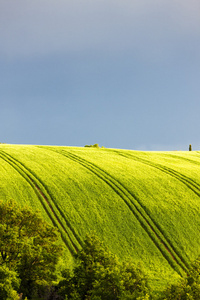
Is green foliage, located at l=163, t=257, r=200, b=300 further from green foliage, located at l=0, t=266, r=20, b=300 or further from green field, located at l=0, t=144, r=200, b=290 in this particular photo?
green foliage, located at l=0, t=266, r=20, b=300

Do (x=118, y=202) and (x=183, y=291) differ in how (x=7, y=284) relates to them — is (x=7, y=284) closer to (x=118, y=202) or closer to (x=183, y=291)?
(x=183, y=291)

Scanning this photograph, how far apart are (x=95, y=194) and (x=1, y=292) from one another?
1186 inches

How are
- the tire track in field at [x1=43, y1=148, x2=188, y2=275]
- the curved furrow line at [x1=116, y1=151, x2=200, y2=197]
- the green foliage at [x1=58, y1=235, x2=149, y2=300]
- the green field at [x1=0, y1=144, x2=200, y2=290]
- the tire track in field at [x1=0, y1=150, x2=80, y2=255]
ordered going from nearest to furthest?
the green foliage at [x1=58, y1=235, x2=149, y2=300]
the tire track in field at [x1=0, y1=150, x2=80, y2=255]
the tire track in field at [x1=43, y1=148, x2=188, y2=275]
the green field at [x1=0, y1=144, x2=200, y2=290]
the curved furrow line at [x1=116, y1=151, x2=200, y2=197]

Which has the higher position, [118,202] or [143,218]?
[118,202]

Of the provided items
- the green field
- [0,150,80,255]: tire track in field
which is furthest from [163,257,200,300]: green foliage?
[0,150,80,255]: tire track in field

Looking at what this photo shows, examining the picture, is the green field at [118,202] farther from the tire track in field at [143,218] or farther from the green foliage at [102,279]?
the green foliage at [102,279]

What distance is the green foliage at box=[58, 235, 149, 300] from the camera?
2559 centimetres

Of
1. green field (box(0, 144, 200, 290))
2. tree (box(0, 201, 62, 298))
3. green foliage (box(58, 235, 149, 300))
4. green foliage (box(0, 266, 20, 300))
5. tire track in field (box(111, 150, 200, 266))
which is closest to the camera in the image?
green foliage (box(0, 266, 20, 300))

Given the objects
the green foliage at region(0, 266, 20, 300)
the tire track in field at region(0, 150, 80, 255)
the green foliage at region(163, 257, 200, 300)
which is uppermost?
the tire track in field at region(0, 150, 80, 255)

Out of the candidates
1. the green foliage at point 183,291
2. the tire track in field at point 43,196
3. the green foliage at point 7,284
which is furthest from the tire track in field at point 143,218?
the green foliage at point 7,284

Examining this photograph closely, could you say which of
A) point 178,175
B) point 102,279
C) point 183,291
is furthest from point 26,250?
point 178,175

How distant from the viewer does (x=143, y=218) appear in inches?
2009

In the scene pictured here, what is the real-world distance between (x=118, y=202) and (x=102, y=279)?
27.0 metres

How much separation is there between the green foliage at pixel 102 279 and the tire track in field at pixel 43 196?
12778 mm
